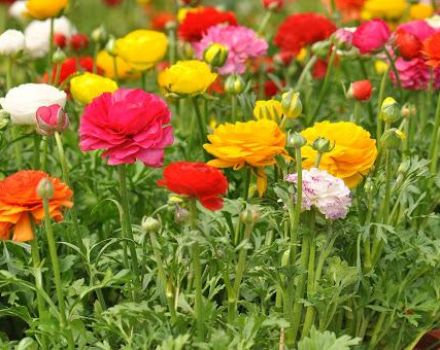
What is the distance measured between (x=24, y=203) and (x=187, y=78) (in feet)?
1.92

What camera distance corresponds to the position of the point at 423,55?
214cm

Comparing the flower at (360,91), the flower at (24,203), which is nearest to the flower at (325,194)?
the flower at (24,203)

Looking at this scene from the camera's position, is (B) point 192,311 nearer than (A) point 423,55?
Yes

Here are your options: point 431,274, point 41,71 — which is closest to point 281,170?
point 431,274

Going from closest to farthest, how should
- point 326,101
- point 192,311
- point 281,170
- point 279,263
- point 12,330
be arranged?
point 192,311 → point 279,263 → point 281,170 → point 12,330 → point 326,101

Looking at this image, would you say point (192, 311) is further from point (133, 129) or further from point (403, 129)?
point (403, 129)

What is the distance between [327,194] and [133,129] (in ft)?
1.09

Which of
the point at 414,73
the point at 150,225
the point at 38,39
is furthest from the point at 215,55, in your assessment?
the point at 38,39

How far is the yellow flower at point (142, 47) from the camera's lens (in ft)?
7.72

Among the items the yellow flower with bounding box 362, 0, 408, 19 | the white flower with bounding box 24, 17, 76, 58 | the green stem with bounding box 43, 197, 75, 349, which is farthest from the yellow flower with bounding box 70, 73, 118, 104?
the yellow flower with bounding box 362, 0, 408, 19

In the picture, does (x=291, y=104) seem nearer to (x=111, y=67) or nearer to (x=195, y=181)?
(x=195, y=181)

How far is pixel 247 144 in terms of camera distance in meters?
1.61

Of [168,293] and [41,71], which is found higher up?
[168,293]

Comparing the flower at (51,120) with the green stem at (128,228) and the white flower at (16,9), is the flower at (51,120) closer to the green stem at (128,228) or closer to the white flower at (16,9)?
the green stem at (128,228)
